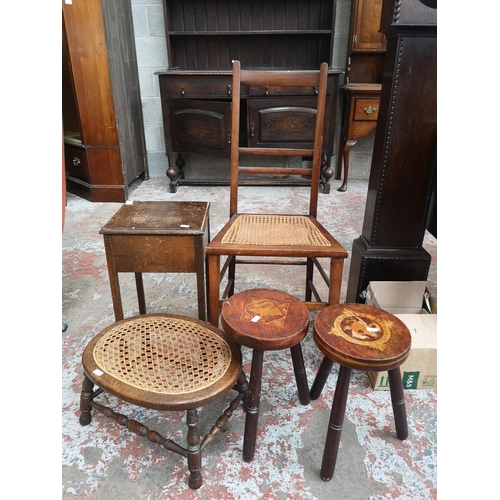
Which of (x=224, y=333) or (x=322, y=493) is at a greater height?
(x=224, y=333)

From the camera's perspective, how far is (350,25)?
3.21 metres

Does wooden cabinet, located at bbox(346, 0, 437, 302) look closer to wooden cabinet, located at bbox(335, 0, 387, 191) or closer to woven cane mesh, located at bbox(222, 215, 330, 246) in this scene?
woven cane mesh, located at bbox(222, 215, 330, 246)

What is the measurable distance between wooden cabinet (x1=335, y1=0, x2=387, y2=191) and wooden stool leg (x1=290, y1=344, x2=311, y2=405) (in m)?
2.60

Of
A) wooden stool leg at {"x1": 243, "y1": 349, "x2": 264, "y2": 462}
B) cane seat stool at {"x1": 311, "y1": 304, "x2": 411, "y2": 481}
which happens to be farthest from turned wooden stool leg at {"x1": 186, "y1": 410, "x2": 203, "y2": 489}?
cane seat stool at {"x1": 311, "y1": 304, "x2": 411, "y2": 481}

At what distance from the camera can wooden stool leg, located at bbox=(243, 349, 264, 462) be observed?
0.97m

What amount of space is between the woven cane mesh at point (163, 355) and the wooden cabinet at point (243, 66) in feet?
7.58

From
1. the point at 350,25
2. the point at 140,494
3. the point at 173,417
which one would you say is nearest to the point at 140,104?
the point at 350,25

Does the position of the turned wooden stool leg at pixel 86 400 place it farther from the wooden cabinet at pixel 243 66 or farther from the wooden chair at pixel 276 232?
the wooden cabinet at pixel 243 66

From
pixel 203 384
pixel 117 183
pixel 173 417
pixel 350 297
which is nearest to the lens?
pixel 203 384

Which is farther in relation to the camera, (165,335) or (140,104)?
(140,104)

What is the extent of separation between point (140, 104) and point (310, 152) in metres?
2.67

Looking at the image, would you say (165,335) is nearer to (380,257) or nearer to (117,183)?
(380,257)

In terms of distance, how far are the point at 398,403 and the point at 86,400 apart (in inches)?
35.6

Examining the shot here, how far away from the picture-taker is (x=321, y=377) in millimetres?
1163
